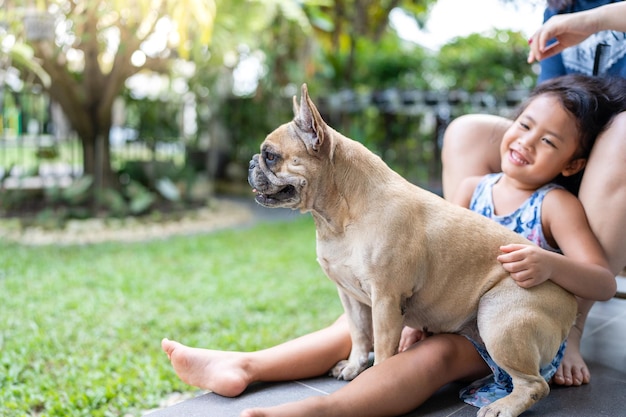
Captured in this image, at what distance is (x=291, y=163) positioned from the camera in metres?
1.74

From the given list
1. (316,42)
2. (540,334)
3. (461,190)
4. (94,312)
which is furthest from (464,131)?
(316,42)

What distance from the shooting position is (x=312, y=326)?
3.47 metres

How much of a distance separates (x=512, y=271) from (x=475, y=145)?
782 millimetres

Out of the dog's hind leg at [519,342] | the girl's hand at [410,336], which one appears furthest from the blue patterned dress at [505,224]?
the girl's hand at [410,336]

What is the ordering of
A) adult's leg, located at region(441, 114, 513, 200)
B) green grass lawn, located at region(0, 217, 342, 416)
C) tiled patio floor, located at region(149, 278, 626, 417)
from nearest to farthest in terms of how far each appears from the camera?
1. tiled patio floor, located at region(149, 278, 626, 417)
2. adult's leg, located at region(441, 114, 513, 200)
3. green grass lawn, located at region(0, 217, 342, 416)

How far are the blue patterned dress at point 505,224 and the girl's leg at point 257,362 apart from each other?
1.52ft

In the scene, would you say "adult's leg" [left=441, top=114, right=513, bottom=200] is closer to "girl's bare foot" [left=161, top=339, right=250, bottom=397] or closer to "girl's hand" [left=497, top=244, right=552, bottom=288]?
"girl's hand" [left=497, top=244, right=552, bottom=288]

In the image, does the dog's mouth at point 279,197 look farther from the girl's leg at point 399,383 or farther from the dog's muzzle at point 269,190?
the girl's leg at point 399,383

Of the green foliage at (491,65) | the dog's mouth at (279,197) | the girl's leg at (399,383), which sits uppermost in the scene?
the green foliage at (491,65)

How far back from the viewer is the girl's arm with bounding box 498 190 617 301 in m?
1.75

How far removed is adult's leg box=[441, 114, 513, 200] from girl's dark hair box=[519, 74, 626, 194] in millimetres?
312

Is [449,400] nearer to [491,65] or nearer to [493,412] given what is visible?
[493,412]

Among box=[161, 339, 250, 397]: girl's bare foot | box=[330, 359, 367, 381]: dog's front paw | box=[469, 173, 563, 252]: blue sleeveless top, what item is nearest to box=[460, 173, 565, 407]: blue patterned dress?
box=[469, 173, 563, 252]: blue sleeveless top

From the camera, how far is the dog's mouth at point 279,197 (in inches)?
69.4
